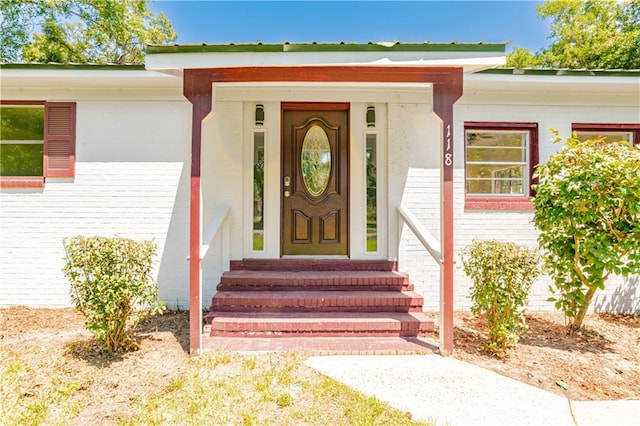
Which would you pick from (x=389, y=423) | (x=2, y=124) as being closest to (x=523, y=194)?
(x=389, y=423)

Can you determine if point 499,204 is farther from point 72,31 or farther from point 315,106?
point 72,31

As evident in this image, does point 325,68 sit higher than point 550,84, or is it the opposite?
point 550,84

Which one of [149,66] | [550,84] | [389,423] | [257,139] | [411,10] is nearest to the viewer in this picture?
[389,423]

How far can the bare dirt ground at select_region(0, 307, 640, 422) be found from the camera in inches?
106

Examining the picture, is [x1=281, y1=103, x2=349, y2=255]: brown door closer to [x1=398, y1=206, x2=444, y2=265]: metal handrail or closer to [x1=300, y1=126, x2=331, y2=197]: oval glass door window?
[x1=300, y1=126, x2=331, y2=197]: oval glass door window

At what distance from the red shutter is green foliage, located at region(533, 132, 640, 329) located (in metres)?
6.17

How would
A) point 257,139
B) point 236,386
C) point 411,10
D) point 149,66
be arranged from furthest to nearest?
1. point 411,10
2. point 257,139
3. point 149,66
4. point 236,386

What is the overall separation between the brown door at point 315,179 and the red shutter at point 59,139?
118 inches

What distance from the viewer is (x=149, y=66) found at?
317 cm

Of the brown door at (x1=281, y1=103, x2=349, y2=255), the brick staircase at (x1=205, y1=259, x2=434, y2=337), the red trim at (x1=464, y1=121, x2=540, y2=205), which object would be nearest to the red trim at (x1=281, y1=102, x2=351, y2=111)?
the brown door at (x1=281, y1=103, x2=349, y2=255)

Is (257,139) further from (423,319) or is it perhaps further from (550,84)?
(550,84)

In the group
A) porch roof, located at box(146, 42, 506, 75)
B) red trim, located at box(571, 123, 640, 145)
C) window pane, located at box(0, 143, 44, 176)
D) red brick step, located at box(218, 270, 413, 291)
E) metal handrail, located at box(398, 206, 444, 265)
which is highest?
porch roof, located at box(146, 42, 506, 75)

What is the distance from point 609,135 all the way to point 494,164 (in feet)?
6.11

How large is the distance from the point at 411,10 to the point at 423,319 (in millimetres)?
6568
